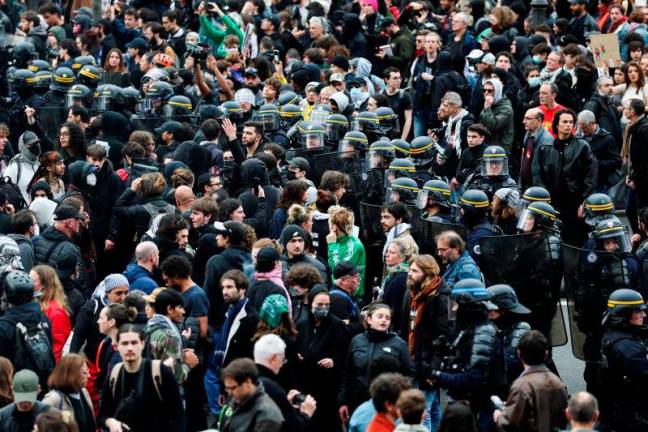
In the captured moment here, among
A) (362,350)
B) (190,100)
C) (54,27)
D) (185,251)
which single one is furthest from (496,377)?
(54,27)

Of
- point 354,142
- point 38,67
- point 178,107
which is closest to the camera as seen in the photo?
point 354,142

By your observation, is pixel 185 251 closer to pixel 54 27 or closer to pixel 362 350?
pixel 362 350

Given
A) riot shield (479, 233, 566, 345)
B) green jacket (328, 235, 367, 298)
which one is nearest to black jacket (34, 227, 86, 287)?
green jacket (328, 235, 367, 298)

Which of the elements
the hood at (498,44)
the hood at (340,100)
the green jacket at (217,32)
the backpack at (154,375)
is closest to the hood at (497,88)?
the hood at (340,100)

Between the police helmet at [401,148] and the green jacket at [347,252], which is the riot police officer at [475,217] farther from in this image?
the police helmet at [401,148]

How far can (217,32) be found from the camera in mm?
23281

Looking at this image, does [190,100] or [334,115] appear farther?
[190,100]

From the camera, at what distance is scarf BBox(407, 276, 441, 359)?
11.3 metres

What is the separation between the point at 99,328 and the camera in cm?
1090

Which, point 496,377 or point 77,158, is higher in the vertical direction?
point 77,158

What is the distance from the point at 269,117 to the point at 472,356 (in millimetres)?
7930

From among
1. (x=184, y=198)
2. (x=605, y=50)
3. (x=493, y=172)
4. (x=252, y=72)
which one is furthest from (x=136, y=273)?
(x=605, y=50)

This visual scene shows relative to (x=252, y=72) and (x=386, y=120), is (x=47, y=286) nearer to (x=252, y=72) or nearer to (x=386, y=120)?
(x=386, y=120)

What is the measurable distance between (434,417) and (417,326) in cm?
76
